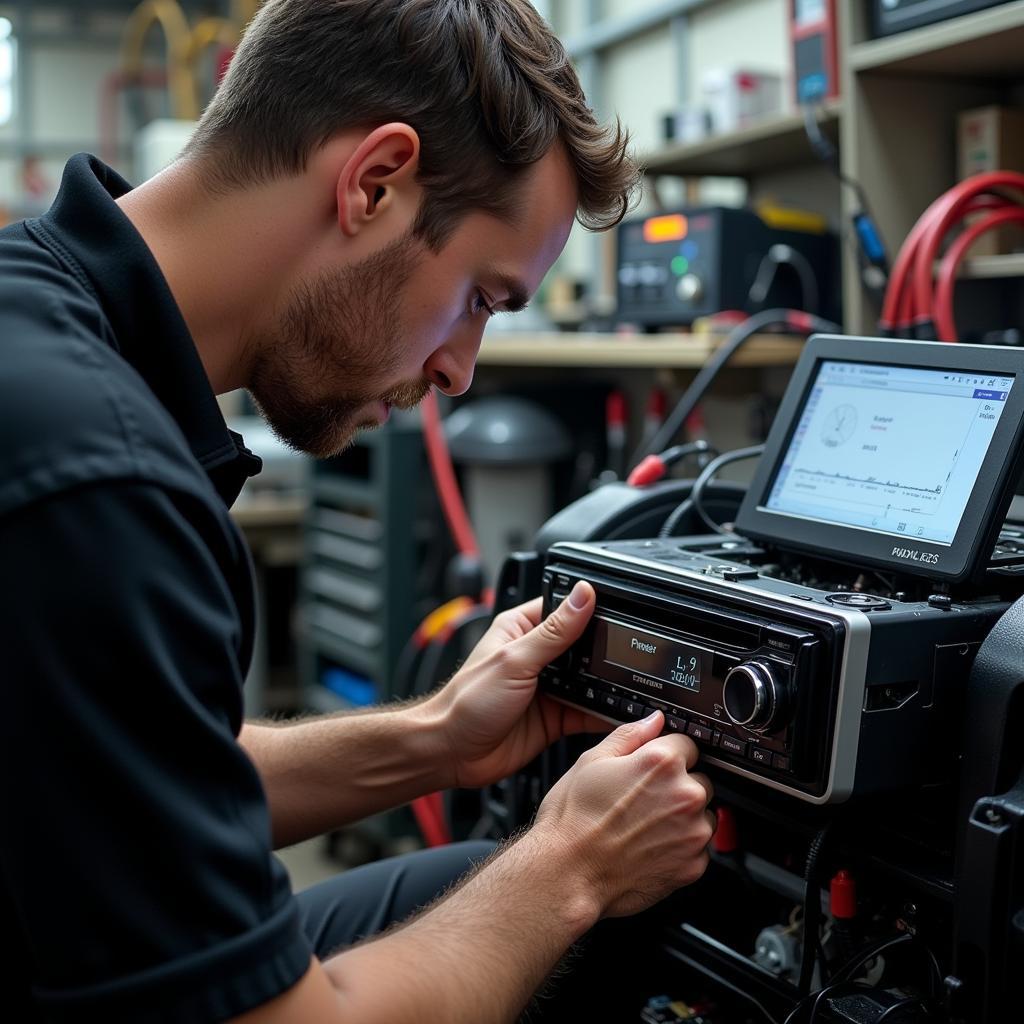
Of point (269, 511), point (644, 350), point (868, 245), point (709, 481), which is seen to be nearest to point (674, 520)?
point (709, 481)

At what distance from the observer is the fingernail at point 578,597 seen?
92 centimetres

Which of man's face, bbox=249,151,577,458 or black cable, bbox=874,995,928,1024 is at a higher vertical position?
man's face, bbox=249,151,577,458

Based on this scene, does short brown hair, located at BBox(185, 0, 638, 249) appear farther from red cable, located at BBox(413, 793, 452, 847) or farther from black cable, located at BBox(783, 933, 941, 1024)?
red cable, located at BBox(413, 793, 452, 847)

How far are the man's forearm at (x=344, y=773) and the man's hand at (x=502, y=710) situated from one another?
4 cm

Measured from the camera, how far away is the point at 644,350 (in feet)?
5.88

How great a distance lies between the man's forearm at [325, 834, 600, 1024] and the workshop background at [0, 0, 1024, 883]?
0.66 meters

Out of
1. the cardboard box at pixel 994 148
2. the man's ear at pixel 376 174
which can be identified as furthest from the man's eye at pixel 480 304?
the cardboard box at pixel 994 148

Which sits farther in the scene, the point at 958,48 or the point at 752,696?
the point at 958,48

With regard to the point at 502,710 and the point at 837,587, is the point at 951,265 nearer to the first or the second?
the point at 837,587

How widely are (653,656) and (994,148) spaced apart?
1.04 metres

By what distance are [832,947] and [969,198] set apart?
92cm

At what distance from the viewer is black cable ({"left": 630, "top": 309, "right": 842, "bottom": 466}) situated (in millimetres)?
1494

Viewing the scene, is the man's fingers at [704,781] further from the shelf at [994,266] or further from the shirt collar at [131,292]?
the shelf at [994,266]

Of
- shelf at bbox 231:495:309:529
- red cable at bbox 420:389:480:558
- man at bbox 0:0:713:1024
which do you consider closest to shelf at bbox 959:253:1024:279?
man at bbox 0:0:713:1024
